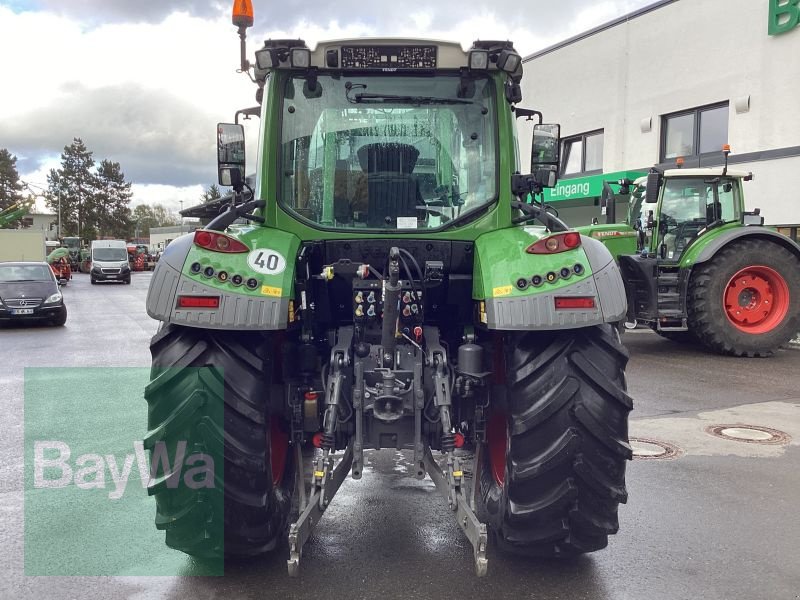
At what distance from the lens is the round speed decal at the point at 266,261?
3621 millimetres

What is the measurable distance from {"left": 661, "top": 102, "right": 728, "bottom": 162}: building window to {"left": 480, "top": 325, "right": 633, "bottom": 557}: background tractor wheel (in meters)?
16.8

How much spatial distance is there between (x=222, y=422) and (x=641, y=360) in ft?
29.7

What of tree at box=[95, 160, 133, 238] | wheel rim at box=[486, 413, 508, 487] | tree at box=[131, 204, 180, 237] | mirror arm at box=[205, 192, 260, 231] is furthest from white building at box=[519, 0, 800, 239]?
tree at box=[131, 204, 180, 237]

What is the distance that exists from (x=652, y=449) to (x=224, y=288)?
432cm

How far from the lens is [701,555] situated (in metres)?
4.11

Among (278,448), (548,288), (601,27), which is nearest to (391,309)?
(548,288)

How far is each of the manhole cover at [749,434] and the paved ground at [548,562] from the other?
0.14 metres

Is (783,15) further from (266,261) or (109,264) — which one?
(109,264)

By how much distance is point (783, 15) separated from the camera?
16281 mm

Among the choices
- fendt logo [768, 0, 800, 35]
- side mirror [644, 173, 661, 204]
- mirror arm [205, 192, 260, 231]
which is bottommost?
mirror arm [205, 192, 260, 231]

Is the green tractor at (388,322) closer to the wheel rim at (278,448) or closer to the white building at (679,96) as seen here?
the wheel rim at (278,448)

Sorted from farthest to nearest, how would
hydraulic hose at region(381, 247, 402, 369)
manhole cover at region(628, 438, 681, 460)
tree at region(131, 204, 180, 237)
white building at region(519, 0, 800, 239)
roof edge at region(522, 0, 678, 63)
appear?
tree at region(131, 204, 180, 237) → roof edge at region(522, 0, 678, 63) → white building at region(519, 0, 800, 239) → manhole cover at region(628, 438, 681, 460) → hydraulic hose at region(381, 247, 402, 369)

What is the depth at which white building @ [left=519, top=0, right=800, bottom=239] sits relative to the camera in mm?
16422
